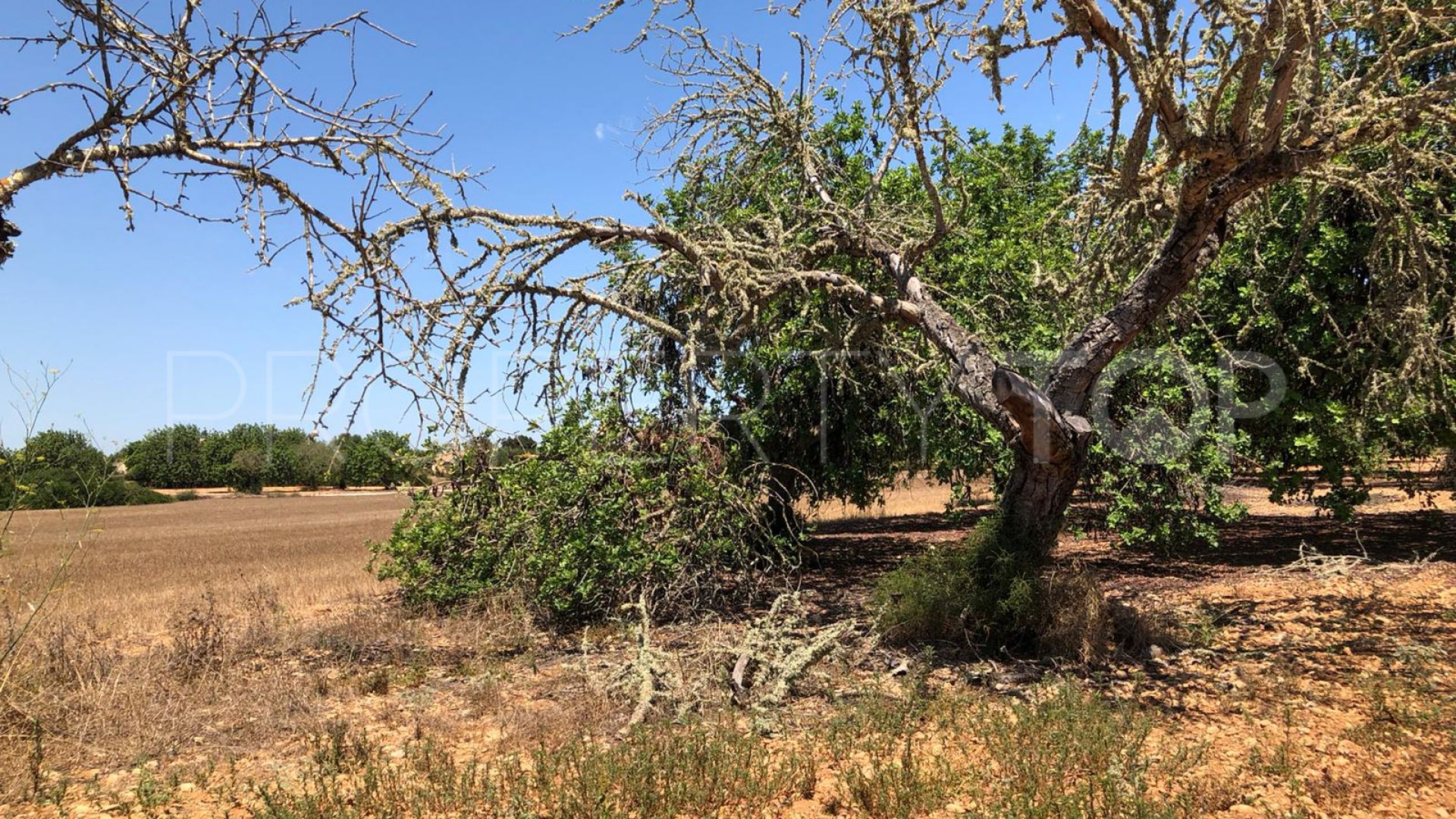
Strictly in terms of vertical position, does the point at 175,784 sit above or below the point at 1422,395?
below

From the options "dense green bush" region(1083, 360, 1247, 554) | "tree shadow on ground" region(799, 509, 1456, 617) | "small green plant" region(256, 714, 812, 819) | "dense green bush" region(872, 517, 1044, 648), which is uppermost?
"dense green bush" region(1083, 360, 1247, 554)

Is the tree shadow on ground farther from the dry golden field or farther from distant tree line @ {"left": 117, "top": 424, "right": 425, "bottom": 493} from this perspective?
distant tree line @ {"left": 117, "top": 424, "right": 425, "bottom": 493}

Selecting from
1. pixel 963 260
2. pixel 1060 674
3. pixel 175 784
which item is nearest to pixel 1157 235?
pixel 963 260

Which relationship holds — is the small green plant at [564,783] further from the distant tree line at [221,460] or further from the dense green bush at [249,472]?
the dense green bush at [249,472]

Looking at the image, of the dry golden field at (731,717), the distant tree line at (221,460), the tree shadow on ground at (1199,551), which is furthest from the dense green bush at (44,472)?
the distant tree line at (221,460)

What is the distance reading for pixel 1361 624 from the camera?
273 inches

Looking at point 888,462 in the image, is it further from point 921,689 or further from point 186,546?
point 186,546

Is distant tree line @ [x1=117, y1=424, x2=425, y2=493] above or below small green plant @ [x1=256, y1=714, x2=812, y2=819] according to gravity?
above

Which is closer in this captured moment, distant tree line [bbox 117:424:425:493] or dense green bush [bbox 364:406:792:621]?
dense green bush [bbox 364:406:792:621]

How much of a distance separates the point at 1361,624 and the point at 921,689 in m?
4.27

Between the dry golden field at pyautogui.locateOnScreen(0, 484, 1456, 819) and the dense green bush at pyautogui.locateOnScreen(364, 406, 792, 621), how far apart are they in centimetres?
46

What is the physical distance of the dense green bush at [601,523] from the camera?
26.6ft

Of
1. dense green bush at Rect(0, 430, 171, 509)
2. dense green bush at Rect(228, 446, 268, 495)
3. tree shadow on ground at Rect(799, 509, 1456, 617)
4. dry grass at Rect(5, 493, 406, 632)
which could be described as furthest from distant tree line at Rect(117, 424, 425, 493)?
dense green bush at Rect(0, 430, 171, 509)

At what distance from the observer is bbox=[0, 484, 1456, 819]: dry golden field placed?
4.03 m
